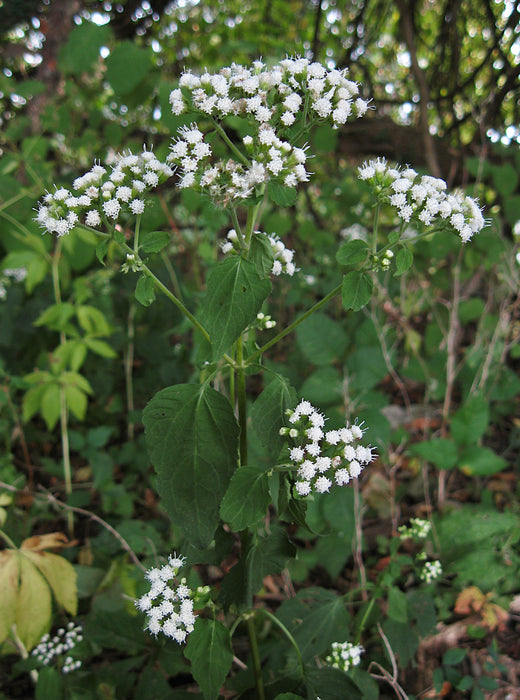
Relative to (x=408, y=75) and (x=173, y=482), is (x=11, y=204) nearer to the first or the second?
(x=173, y=482)

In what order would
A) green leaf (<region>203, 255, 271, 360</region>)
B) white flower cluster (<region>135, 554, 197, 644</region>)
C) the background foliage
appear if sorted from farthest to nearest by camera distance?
the background foliage → white flower cluster (<region>135, 554, 197, 644</region>) → green leaf (<region>203, 255, 271, 360</region>)

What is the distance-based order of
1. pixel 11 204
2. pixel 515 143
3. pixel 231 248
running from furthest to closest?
pixel 515 143 → pixel 11 204 → pixel 231 248

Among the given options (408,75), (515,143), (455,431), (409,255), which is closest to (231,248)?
(409,255)

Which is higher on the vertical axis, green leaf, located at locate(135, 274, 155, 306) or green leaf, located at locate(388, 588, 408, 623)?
green leaf, located at locate(135, 274, 155, 306)

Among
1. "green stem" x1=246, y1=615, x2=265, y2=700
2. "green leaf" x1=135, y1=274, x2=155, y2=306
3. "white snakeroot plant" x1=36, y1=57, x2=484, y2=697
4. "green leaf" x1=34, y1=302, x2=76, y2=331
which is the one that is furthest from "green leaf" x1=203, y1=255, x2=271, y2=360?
"green leaf" x1=34, y1=302, x2=76, y2=331

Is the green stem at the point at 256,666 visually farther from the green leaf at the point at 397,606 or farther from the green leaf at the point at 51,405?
the green leaf at the point at 51,405

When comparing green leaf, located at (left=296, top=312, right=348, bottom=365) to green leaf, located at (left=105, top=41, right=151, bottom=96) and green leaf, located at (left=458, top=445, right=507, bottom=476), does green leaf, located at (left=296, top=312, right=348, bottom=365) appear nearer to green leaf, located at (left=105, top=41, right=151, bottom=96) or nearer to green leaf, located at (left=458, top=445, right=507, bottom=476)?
green leaf, located at (left=458, top=445, right=507, bottom=476)
